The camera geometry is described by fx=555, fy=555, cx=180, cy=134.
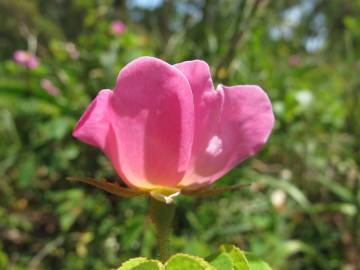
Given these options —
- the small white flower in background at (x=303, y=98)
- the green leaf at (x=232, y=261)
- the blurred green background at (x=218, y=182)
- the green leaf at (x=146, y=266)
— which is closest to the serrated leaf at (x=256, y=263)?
the green leaf at (x=232, y=261)

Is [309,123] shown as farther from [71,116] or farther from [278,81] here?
[71,116]

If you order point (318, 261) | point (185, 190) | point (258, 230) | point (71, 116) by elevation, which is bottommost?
point (318, 261)

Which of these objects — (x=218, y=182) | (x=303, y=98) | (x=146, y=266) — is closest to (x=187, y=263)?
(x=146, y=266)

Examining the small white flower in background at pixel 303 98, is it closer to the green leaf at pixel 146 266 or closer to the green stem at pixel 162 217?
the green stem at pixel 162 217

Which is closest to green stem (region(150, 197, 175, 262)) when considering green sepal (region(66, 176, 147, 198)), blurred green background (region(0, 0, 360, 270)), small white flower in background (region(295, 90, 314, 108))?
green sepal (region(66, 176, 147, 198))

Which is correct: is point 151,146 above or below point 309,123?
above

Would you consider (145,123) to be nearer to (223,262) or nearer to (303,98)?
(223,262)

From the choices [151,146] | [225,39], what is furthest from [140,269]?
[225,39]
